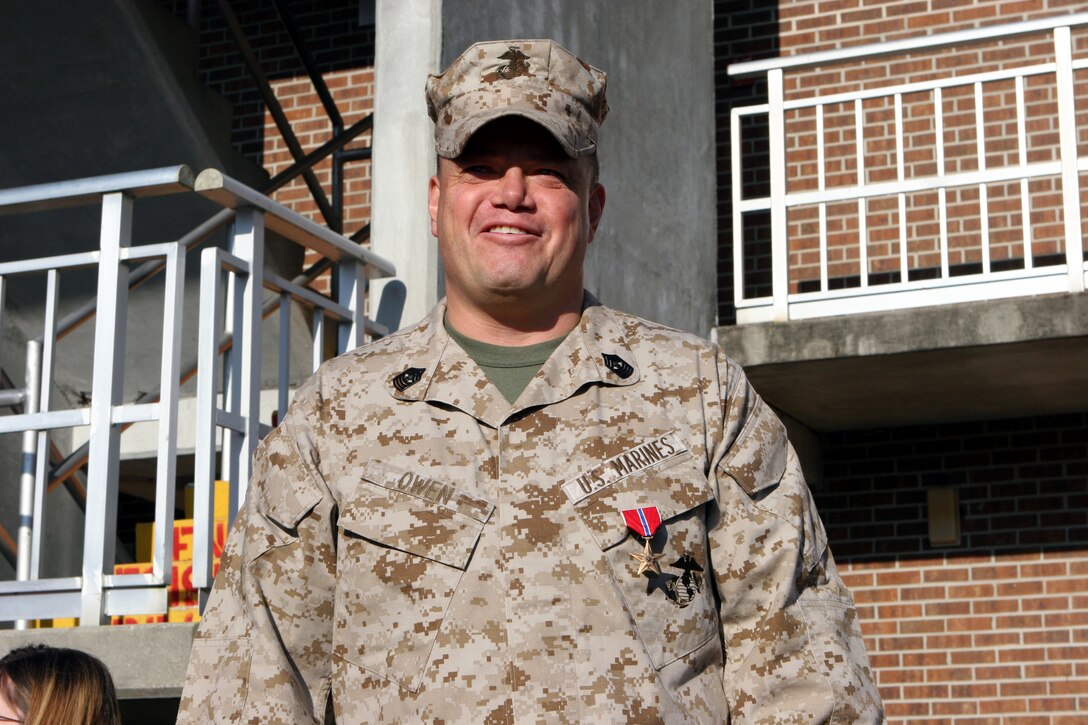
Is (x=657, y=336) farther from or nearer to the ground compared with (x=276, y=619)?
farther from the ground

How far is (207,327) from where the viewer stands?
4348 mm

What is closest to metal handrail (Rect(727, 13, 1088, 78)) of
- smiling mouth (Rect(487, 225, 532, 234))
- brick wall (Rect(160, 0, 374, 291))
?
Answer: brick wall (Rect(160, 0, 374, 291))

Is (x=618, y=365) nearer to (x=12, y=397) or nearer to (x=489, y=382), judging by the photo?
(x=489, y=382)

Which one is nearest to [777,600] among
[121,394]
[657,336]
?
[657,336]

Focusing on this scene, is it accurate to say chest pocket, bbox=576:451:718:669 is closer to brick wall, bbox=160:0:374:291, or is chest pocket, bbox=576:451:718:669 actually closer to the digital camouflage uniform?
the digital camouflage uniform

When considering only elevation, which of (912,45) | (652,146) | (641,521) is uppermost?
(912,45)

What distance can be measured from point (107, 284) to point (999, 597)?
5.13 m

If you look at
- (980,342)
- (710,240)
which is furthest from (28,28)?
(980,342)

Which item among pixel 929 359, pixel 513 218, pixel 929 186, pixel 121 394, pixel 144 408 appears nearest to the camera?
pixel 513 218

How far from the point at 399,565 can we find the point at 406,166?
282 cm

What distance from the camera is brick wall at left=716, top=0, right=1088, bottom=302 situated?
26.0 ft

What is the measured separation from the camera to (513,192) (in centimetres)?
247

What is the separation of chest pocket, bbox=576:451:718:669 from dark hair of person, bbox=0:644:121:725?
127cm

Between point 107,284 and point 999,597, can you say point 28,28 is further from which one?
point 999,597
